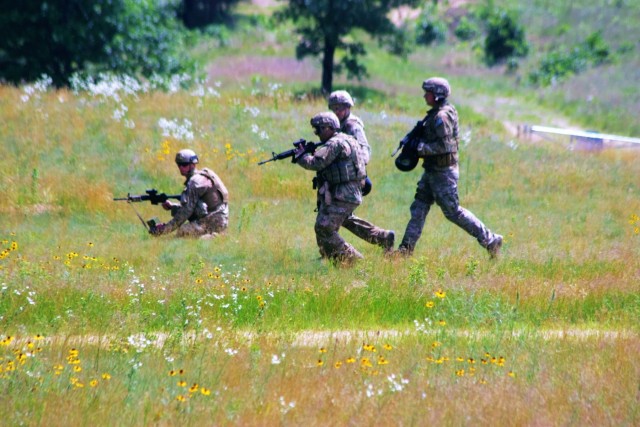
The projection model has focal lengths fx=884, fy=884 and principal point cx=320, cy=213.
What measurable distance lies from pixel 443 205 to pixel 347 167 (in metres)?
1.32

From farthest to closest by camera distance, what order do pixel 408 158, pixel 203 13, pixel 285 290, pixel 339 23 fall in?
1. pixel 203 13
2. pixel 339 23
3. pixel 408 158
4. pixel 285 290

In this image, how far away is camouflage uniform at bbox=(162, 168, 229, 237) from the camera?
37.5 feet

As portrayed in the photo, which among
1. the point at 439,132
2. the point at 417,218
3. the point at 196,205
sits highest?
the point at 439,132

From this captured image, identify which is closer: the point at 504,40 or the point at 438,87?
the point at 438,87

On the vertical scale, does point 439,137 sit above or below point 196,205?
above

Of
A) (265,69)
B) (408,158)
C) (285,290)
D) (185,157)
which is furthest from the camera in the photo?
(265,69)

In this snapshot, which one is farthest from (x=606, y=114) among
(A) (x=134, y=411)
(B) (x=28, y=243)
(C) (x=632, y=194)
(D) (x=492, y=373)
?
(A) (x=134, y=411)

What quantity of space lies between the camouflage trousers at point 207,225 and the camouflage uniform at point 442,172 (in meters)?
2.67

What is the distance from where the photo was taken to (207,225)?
Result: 11.8m

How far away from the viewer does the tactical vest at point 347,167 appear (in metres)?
9.77

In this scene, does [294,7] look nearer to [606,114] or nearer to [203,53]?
[606,114]

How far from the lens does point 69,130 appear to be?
1755 cm

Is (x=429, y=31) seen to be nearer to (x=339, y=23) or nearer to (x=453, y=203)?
(x=339, y=23)

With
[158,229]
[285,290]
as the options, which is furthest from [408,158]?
[158,229]
